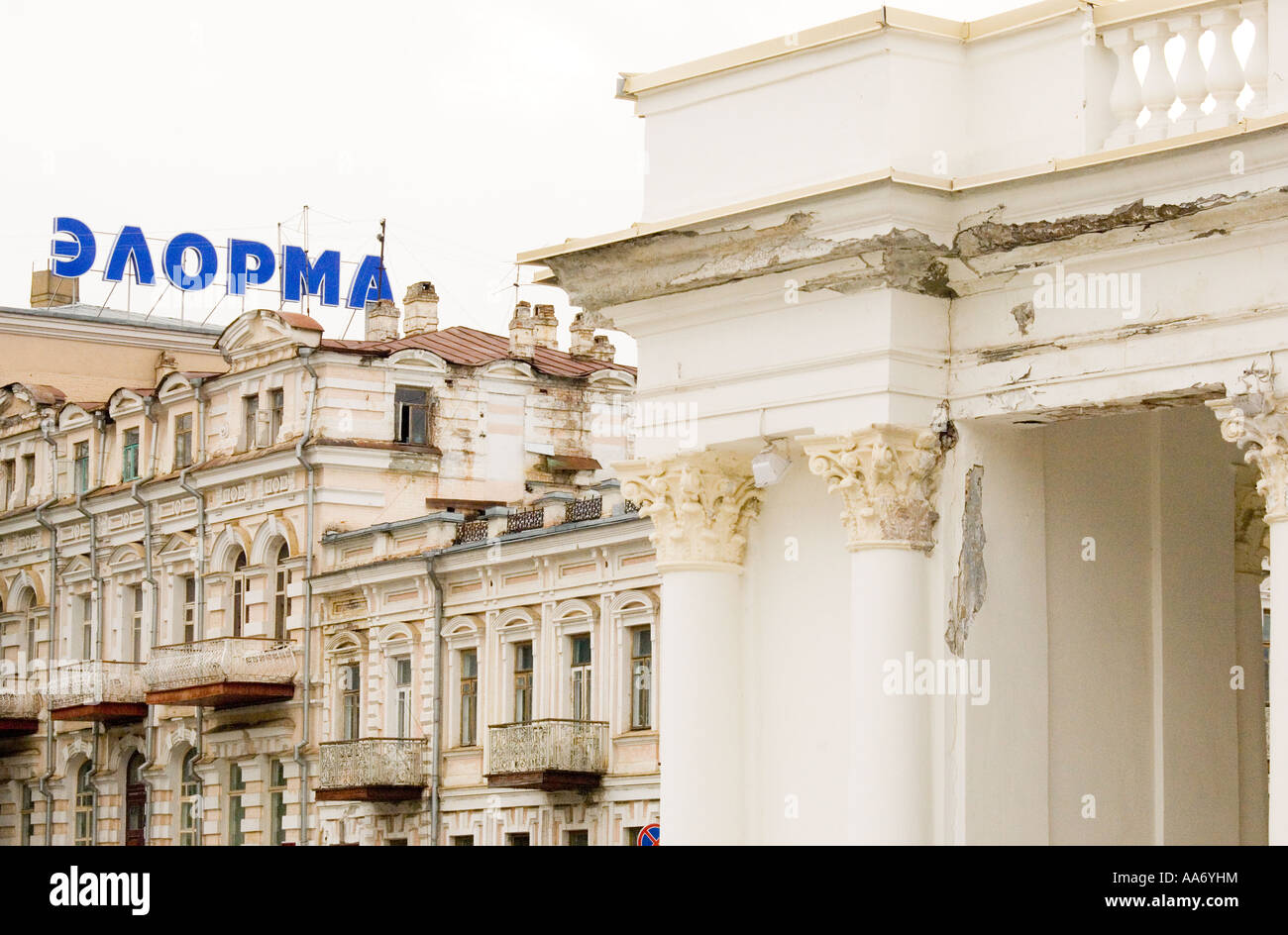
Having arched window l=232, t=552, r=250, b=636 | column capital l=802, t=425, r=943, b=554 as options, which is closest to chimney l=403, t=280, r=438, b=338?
arched window l=232, t=552, r=250, b=636

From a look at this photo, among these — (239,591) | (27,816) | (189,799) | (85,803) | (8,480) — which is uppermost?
(8,480)

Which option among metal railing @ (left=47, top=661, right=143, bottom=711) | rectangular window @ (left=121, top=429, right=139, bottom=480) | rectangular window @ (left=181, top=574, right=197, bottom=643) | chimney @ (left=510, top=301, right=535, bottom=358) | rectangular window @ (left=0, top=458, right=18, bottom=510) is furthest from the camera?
rectangular window @ (left=0, top=458, right=18, bottom=510)

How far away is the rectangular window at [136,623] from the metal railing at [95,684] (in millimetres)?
439

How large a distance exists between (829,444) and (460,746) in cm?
2411

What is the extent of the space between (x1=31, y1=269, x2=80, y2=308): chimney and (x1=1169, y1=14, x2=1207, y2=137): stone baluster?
4058cm

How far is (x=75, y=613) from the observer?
4294 cm

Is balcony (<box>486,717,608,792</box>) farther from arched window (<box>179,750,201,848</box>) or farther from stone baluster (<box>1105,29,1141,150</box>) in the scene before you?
stone baluster (<box>1105,29,1141,150</box>)

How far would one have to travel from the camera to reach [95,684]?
133 feet

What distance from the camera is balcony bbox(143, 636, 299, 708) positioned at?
36.5 m

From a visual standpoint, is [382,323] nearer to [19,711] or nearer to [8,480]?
[19,711]

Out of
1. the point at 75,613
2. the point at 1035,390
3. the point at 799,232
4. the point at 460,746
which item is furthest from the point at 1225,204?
the point at 75,613

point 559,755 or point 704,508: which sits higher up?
point 704,508

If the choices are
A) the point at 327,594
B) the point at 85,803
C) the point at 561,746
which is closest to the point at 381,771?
the point at 327,594

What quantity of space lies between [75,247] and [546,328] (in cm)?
832
